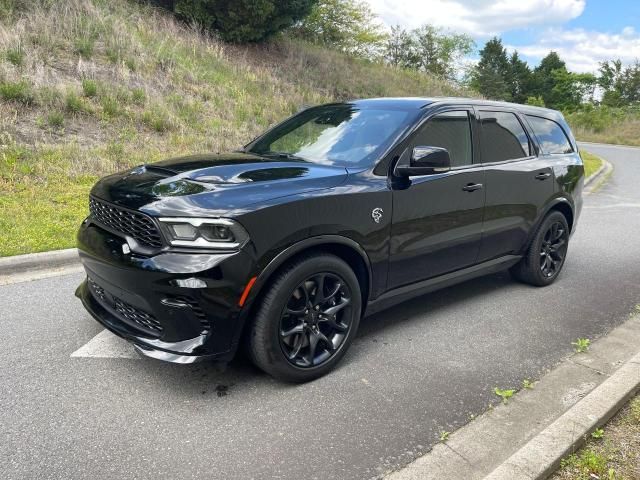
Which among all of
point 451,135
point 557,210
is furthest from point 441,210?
point 557,210

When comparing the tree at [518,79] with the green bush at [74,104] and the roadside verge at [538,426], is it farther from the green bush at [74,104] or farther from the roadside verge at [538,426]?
the roadside verge at [538,426]

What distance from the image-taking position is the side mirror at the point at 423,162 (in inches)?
133

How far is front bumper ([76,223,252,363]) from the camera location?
2.71 meters

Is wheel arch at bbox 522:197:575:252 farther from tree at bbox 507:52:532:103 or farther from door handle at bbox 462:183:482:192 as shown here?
tree at bbox 507:52:532:103

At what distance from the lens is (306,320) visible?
10.3 ft

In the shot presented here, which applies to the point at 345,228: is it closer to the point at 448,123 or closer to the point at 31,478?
the point at 448,123

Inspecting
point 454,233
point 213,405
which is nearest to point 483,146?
point 454,233

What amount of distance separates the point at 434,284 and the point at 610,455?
1.71 metres

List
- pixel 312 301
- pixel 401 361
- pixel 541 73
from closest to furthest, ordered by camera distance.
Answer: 1. pixel 312 301
2. pixel 401 361
3. pixel 541 73

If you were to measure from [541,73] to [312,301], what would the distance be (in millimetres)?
75567

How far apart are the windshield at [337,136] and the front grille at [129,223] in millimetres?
1331

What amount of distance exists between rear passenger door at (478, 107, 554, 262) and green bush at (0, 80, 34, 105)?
8489mm

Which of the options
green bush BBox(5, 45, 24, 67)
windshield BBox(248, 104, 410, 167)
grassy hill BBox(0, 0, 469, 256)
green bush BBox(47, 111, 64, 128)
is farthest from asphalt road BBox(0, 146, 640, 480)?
green bush BBox(5, 45, 24, 67)

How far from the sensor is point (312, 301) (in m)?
3.15
